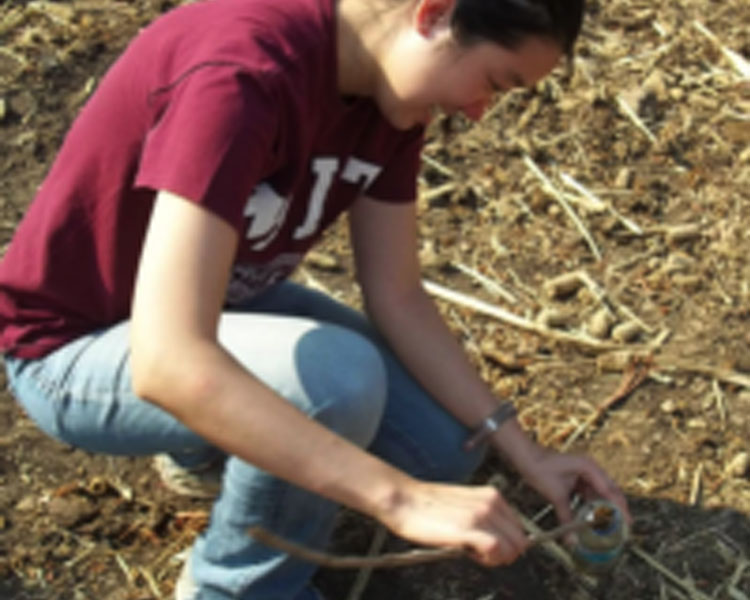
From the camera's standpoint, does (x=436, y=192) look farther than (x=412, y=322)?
Yes

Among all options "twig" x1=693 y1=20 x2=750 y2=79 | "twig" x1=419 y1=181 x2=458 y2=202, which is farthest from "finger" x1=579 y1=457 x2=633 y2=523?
"twig" x1=693 y1=20 x2=750 y2=79

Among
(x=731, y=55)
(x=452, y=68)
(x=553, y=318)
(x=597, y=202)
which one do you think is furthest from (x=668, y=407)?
(x=731, y=55)

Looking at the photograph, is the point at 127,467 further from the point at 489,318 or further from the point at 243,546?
the point at 489,318

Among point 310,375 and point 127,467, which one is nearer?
point 310,375

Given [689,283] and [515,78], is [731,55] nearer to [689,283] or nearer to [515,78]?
[689,283]

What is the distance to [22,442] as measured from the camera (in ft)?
9.21

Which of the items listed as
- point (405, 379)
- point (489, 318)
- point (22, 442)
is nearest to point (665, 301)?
point (489, 318)

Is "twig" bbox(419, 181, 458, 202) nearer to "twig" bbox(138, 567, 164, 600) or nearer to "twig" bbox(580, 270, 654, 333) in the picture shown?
"twig" bbox(580, 270, 654, 333)

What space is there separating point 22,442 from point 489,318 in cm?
122

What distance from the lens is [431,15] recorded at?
73.2 inches

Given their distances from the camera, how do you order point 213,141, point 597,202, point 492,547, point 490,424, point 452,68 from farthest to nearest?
point 597,202 → point 490,424 → point 452,68 → point 213,141 → point 492,547

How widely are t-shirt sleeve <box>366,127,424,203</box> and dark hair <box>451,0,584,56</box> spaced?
464 mm

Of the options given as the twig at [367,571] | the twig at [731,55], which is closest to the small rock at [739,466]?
the twig at [367,571]

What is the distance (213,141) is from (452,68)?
0.40 m
